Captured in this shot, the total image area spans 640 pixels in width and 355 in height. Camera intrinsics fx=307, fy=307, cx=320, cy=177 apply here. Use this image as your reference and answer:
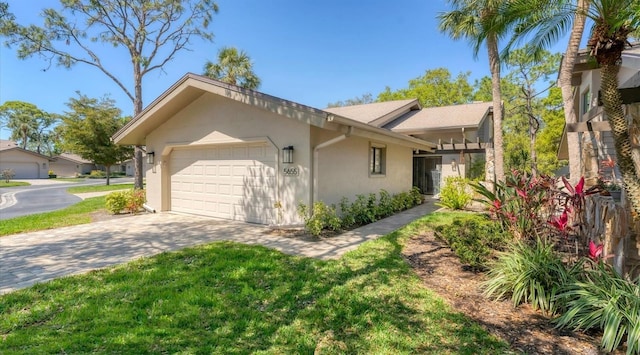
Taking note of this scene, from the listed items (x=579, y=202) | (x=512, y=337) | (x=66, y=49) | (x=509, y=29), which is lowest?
(x=512, y=337)

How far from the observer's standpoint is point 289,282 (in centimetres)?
445

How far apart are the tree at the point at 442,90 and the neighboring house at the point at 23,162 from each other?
5044 cm

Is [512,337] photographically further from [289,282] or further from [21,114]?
[21,114]

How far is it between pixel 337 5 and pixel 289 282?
15243mm

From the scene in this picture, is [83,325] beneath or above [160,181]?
beneath

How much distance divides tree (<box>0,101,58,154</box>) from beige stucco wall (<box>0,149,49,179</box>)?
1589 centimetres

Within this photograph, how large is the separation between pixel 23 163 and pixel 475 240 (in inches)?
2201

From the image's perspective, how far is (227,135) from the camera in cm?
898

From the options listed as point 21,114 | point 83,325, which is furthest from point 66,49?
point 21,114

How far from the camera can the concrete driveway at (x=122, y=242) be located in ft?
16.8

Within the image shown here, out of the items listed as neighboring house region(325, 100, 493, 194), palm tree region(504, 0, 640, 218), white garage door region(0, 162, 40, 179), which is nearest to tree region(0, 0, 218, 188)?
neighboring house region(325, 100, 493, 194)

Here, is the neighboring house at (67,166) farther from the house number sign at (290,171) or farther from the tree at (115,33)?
the house number sign at (290,171)

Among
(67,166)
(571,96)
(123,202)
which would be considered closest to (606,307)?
(571,96)

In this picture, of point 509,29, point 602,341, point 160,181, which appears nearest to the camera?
point 602,341
